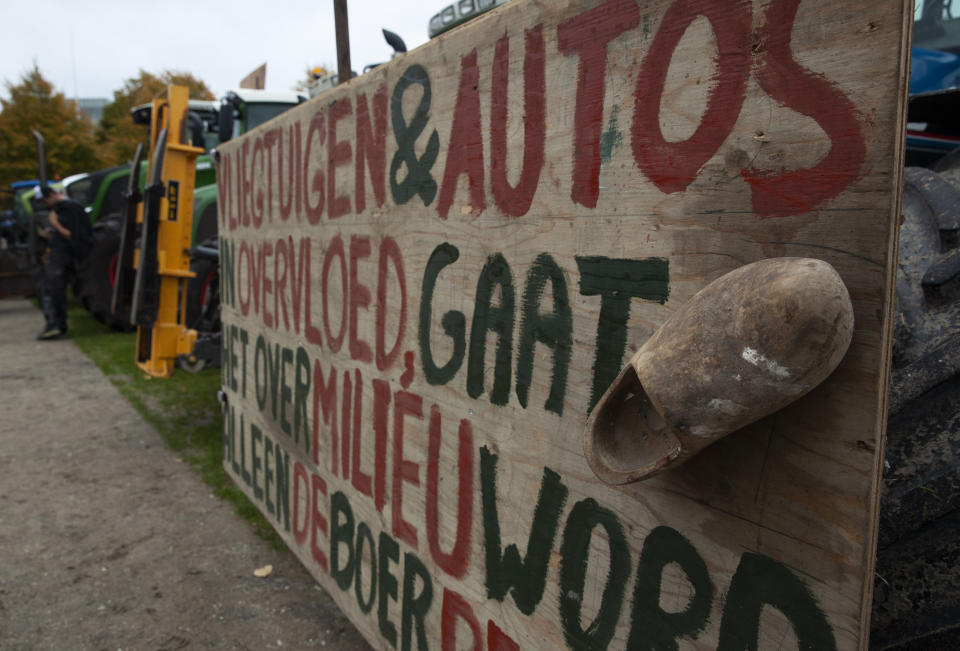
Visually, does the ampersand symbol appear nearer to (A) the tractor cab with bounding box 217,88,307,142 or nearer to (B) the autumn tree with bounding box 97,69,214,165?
(A) the tractor cab with bounding box 217,88,307,142

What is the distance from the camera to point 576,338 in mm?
1354

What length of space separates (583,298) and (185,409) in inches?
197

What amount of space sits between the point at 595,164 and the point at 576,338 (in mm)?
346

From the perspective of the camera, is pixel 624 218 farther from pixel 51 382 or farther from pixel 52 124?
pixel 52 124

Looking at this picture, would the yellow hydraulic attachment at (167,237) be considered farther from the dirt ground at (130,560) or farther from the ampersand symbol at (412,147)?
the ampersand symbol at (412,147)

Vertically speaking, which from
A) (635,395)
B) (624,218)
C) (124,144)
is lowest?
(635,395)

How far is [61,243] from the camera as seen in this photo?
8172 millimetres

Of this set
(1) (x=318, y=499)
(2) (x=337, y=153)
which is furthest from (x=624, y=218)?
(1) (x=318, y=499)

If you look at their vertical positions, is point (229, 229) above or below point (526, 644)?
above

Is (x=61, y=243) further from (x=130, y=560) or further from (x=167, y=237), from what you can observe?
(x=130, y=560)

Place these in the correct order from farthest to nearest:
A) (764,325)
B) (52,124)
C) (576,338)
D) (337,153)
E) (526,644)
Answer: (52,124) → (337,153) → (526,644) → (576,338) → (764,325)

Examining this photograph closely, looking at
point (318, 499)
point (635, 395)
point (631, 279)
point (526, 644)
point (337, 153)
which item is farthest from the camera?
point (318, 499)

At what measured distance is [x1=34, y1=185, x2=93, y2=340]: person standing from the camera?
8.00 m

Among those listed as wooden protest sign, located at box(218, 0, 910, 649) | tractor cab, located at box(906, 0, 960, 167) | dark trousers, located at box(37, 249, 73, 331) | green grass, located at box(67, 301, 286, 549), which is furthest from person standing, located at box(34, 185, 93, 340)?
tractor cab, located at box(906, 0, 960, 167)
